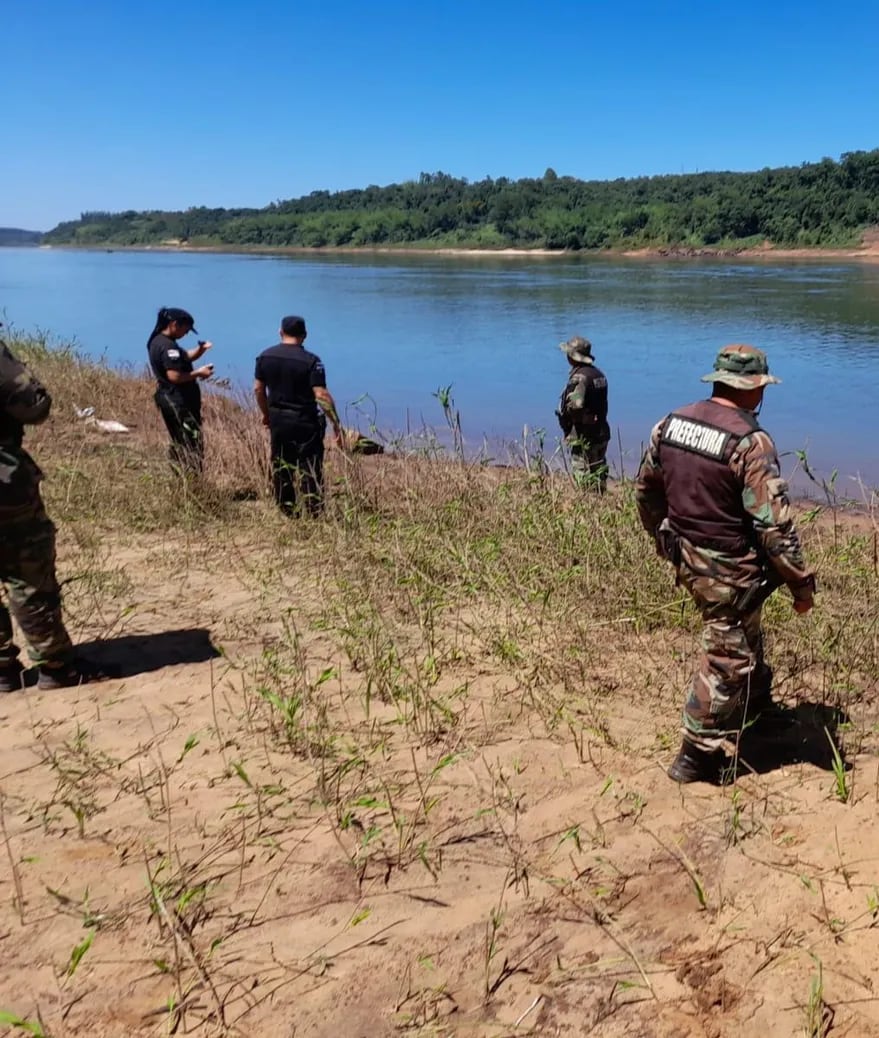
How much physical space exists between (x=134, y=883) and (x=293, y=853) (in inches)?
16.9

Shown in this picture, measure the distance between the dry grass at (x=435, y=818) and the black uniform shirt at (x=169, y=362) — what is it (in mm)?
1931

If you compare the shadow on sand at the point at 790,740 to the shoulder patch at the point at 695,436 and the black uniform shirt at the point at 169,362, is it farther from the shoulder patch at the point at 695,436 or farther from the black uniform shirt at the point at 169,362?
the black uniform shirt at the point at 169,362

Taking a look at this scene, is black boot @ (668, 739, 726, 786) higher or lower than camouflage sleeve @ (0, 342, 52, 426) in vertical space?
lower

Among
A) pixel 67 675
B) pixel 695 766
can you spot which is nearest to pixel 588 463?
pixel 695 766

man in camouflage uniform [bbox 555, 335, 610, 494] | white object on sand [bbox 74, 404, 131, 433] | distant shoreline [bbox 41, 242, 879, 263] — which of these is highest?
distant shoreline [bbox 41, 242, 879, 263]

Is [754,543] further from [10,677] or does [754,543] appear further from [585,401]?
[585,401]

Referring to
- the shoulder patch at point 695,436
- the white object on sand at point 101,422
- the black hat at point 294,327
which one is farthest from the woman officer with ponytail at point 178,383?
the shoulder patch at point 695,436

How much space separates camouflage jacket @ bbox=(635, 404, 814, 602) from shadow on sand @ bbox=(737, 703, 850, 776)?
0.59 metres

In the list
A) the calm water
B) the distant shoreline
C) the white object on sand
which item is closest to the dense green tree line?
the distant shoreline

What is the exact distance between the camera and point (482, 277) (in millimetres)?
41906

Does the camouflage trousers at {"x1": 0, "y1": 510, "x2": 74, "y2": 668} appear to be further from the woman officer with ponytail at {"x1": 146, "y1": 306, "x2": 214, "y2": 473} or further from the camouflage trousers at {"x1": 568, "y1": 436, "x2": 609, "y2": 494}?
the camouflage trousers at {"x1": 568, "y1": 436, "x2": 609, "y2": 494}

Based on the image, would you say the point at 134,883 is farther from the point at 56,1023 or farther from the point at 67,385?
the point at 67,385

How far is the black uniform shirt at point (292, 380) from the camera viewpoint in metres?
5.55

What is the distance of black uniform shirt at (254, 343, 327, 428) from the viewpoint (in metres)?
5.55
